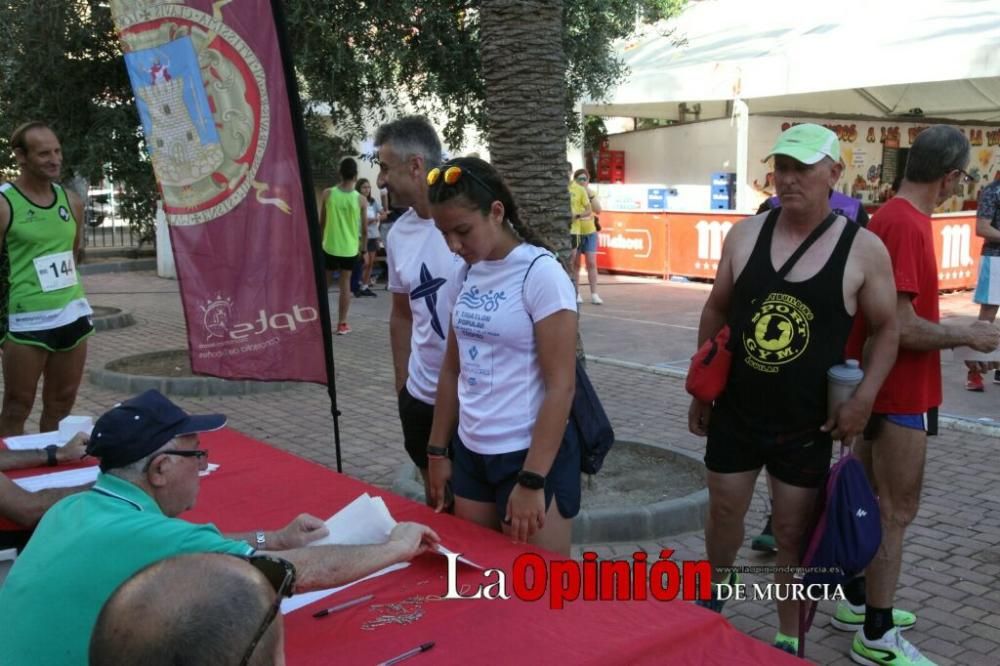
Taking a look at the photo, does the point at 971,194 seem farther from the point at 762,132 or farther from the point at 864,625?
the point at 864,625

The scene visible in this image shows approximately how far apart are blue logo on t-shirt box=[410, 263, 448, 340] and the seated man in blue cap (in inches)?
47.7

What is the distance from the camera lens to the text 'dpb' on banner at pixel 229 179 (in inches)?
166

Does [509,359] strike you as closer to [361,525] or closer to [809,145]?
[361,525]

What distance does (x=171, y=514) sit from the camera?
237 centimetres

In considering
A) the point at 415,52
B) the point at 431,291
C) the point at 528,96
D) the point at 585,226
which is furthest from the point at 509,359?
the point at 585,226

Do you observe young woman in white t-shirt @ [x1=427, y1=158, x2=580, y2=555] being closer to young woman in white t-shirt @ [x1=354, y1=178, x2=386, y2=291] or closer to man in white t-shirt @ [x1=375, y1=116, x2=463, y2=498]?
man in white t-shirt @ [x1=375, y1=116, x2=463, y2=498]

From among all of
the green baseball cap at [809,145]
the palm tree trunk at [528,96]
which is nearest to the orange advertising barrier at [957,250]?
the palm tree trunk at [528,96]

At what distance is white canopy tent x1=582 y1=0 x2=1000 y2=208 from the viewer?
42.3ft

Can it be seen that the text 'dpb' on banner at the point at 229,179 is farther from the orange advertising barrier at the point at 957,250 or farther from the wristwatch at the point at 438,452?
the orange advertising barrier at the point at 957,250

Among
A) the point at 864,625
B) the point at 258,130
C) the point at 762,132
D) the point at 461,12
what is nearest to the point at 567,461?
the point at 864,625

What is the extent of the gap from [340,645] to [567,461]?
1.00 m

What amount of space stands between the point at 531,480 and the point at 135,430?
3.74 feet

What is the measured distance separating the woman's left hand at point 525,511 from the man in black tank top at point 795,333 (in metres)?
0.91

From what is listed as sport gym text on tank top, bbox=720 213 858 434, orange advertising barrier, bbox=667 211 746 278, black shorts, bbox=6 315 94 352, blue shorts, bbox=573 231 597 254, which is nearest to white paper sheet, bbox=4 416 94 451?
black shorts, bbox=6 315 94 352
